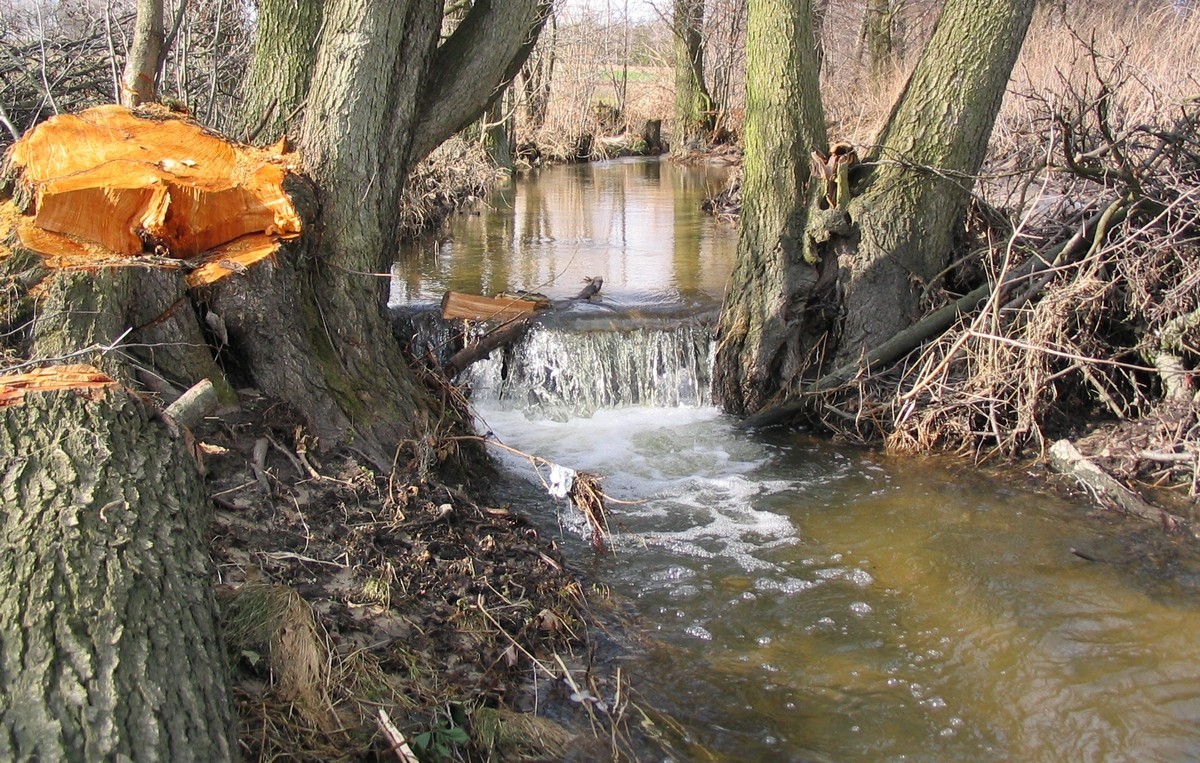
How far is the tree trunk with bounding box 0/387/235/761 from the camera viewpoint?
2.22 meters

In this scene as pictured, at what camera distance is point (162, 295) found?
13.6 ft

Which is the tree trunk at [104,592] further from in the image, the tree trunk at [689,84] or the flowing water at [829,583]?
the tree trunk at [689,84]

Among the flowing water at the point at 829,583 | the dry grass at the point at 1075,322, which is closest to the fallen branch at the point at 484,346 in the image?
the flowing water at the point at 829,583

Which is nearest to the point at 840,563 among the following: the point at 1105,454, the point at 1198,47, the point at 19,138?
the point at 1105,454

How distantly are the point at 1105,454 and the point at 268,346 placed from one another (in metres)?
4.82

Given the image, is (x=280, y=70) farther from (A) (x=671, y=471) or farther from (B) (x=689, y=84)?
(B) (x=689, y=84)

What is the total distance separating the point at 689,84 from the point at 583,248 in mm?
13519

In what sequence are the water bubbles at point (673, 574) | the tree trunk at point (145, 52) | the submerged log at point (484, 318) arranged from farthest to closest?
the submerged log at point (484, 318) → the tree trunk at point (145, 52) → the water bubbles at point (673, 574)

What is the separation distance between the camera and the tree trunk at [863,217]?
6578 millimetres

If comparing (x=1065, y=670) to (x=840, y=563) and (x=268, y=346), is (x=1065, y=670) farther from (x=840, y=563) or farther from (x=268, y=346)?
(x=268, y=346)

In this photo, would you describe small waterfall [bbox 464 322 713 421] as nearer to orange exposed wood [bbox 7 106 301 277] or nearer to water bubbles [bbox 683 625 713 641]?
orange exposed wood [bbox 7 106 301 277]

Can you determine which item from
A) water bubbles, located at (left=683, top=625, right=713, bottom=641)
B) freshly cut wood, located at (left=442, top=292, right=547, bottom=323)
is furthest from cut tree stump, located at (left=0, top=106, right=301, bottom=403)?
freshly cut wood, located at (left=442, top=292, right=547, bottom=323)

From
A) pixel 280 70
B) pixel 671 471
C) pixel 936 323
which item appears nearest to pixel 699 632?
pixel 671 471

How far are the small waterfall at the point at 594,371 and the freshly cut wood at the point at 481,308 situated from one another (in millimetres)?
234
